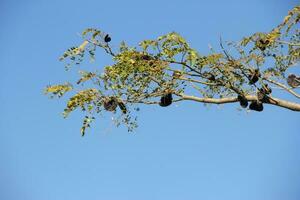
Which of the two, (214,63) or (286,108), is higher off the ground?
(214,63)

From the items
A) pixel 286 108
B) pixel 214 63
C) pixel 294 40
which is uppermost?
pixel 294 40

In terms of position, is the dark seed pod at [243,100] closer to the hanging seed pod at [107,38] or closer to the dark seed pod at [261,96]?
the dark seed pod at [261,96]

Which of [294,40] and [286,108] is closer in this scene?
[286,108]

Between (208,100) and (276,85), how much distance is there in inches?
44.2

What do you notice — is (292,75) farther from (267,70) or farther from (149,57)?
(149,57)

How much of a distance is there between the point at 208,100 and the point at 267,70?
1067 mm

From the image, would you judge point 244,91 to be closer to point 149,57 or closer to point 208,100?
point 208,100

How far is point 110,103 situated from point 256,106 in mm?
2342

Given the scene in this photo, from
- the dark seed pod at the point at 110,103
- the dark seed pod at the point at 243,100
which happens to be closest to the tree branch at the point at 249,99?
the dark seed pod at the point at 243,100

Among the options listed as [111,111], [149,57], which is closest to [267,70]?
[149,57]

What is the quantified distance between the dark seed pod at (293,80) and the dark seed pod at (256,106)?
2.13ft

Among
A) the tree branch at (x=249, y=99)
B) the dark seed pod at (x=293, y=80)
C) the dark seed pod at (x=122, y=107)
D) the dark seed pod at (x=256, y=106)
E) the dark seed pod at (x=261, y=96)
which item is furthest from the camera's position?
the dark seed pod at (x=122, y=107)

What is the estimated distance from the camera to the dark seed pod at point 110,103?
10.7 meters

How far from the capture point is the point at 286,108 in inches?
409
